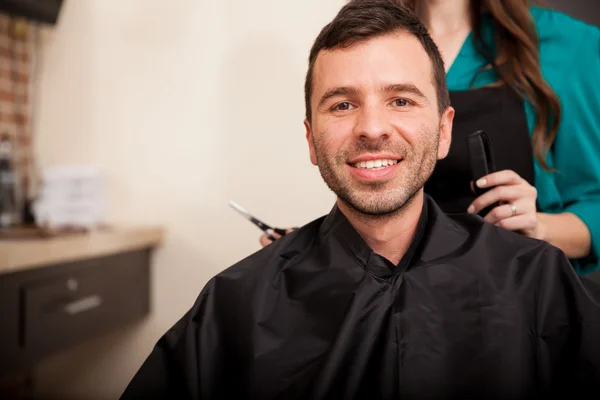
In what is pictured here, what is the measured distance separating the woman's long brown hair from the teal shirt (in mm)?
19

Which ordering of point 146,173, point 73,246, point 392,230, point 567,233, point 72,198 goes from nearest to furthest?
point 392,230, point 567,233, point 73,246, point 146,173, point 72,198

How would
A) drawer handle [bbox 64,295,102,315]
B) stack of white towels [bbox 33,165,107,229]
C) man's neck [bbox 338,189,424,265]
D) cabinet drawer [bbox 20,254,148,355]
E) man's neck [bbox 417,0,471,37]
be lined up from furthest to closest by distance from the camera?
stack of white towels [bbox 33,165,107,229] → drawer handle [bbox 64,295,102,315] → cabinet drawer [bbox 20,254,148,355] → man's neck [bbox 417,0,471,37] → man's neck [bbox 338,189,424,265]

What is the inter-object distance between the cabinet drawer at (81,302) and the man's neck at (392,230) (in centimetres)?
91

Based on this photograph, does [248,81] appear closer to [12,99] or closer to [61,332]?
[61,332]

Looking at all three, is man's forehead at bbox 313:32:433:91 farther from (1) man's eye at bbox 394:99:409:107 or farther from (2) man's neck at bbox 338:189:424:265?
(2) man's neck at bbox 338:189:424:265

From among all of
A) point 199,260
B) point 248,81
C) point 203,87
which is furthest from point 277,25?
point 199,260

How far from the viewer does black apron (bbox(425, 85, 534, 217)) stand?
1.08 meters

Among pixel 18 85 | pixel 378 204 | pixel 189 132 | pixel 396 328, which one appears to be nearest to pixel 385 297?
pixel 396 328

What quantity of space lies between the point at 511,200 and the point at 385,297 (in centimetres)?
33

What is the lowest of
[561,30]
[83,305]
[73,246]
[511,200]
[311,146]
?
[83,305]

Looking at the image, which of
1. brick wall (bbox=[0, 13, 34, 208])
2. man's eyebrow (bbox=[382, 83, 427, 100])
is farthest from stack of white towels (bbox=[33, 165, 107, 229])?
man's eyebrow (bbox=[382, 83, 427, 100])

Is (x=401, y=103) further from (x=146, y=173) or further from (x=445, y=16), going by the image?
(x=146, y=173)

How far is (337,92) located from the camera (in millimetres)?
847

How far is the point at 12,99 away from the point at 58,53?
0.32m
